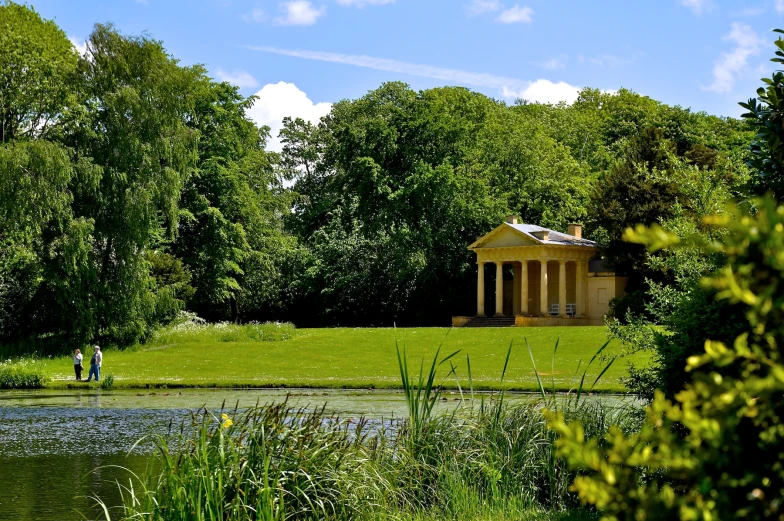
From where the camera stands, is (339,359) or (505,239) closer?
(339,359)

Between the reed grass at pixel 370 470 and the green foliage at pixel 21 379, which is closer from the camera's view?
the reed grass at pixel 370 470

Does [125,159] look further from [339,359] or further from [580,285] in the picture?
[580,285]

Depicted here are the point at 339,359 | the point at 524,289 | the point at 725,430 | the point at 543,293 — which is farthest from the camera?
the point at 524,289

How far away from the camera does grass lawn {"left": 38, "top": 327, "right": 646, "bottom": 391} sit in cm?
2862

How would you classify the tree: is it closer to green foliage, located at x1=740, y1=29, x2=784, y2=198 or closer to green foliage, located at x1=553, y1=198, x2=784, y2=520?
green foliage, located at x1=740, y1=29, x2=784, y2=198

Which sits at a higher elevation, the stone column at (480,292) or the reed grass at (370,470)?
the stone column at (480,292)

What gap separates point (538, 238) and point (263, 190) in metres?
16.4

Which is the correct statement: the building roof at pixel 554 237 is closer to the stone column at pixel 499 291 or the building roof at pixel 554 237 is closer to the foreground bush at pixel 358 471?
the stone column at pixel 499 291

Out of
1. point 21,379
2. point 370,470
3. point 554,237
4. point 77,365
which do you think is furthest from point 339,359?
point 370,470

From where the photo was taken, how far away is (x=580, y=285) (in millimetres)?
50000

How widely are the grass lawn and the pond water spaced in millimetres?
2872

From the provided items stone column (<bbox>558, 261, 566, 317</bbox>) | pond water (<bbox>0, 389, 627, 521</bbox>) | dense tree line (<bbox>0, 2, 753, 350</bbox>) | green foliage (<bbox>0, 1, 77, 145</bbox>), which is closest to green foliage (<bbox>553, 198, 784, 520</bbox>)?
pond water (<bbox>0, 389, 627, 521</bbox>)

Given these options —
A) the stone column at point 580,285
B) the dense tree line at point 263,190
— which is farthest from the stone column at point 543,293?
the dense tree line at point 263,190

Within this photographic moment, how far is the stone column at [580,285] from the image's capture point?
A: 4984 cm
